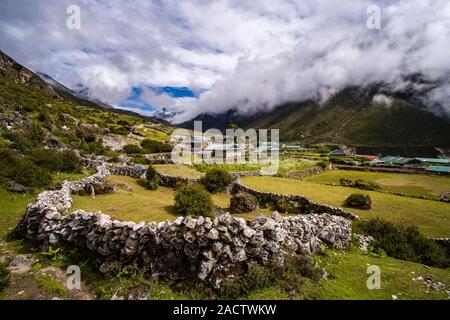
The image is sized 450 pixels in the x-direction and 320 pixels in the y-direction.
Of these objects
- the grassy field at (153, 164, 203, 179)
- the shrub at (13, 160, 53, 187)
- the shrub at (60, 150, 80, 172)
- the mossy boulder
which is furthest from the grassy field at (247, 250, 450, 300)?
the shrub at (60, 150, 80, 172)

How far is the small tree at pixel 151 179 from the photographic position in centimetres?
2659

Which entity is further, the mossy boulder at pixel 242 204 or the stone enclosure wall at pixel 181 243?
the mossy boulder at pixel 242 204

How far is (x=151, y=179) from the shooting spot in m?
27.9

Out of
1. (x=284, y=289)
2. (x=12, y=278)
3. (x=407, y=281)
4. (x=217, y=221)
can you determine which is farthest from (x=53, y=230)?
(x=407, y=281)

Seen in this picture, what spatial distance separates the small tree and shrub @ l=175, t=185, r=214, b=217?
8.99 metres

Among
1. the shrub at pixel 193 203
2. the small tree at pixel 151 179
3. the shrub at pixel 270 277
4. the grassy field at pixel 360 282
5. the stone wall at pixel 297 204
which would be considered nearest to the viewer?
the shrub at pixel 270 277

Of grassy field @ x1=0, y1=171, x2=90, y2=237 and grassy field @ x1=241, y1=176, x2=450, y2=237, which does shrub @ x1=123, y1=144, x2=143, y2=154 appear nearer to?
grassy field @ x1=241, y1=176, x2=450, y2=237

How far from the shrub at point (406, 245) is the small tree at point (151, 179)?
1976 cm

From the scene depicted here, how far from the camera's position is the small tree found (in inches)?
1047

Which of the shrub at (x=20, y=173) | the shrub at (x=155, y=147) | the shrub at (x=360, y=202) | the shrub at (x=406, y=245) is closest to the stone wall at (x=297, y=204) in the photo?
the shrub at (x=360, y=202)

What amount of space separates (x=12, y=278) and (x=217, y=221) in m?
6.80

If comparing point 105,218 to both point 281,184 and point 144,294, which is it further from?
point 281,184

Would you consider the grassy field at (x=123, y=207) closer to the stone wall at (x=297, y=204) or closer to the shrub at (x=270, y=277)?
the shrub at (x=270, y=277)

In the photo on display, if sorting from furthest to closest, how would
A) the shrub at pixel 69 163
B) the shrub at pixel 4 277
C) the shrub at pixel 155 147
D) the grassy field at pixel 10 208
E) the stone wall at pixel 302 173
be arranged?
the shrub at pixel 155 147 → the stone wall at pixel 302 173 → the shrub at pixel 69 163 → the grassy field at pixel 10 208 → the shrub at pixel 4 277
